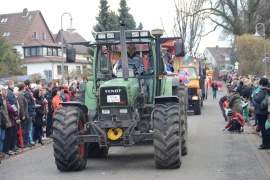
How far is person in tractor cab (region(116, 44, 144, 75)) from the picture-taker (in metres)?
13.2

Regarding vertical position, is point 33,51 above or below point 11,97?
above

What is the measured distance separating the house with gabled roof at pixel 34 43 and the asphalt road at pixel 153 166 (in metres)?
58.1

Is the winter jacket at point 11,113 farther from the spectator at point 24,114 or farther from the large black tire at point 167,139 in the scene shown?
the large black tire at point 167,139

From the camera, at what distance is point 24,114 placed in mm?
15781

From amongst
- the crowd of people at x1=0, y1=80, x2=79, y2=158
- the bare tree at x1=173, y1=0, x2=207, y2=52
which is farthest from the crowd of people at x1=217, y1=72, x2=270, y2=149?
the bare tree at x1=173, y1=0, x2=207, y2=52

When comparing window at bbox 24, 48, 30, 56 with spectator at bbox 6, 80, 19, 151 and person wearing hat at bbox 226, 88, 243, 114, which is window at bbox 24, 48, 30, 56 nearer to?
person wearing hat at bbox 226, 88, 243, 114

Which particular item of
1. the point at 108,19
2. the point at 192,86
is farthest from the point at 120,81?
the point at 108,19

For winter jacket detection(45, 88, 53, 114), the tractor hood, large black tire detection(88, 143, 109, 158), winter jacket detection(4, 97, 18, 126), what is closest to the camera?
the tractor hood

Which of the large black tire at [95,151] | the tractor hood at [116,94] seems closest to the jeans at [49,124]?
the large black tire at [95,151]

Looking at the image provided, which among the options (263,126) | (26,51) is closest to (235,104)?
(263,126)

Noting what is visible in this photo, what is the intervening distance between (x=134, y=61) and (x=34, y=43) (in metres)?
65.1

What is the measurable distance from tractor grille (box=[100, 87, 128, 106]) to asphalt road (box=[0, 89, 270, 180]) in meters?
1.39

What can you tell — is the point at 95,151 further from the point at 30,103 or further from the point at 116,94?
the point at 30,103

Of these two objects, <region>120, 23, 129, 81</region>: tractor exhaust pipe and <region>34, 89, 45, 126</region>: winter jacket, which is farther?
<region>34, 89, 45, 126</region>: winter jacket
